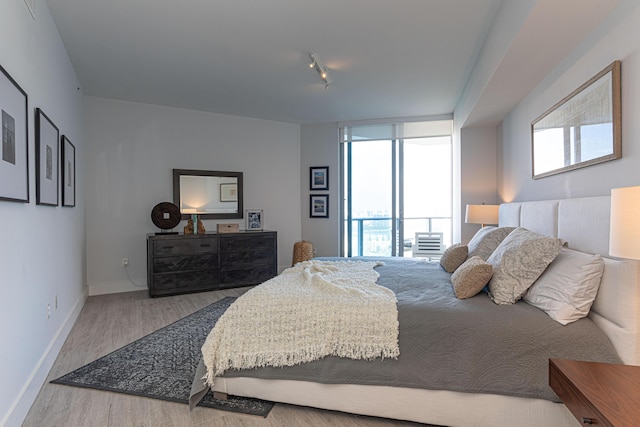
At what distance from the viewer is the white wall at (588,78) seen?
1.70 meters

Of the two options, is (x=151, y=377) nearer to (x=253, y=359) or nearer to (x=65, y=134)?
(x=253, y=359)

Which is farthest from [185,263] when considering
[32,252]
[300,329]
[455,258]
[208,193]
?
[455,258]

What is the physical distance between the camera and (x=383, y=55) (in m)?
3.36

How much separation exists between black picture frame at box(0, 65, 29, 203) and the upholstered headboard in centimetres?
279

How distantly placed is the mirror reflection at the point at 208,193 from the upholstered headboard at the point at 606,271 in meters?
4.23

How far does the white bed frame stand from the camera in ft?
4.90

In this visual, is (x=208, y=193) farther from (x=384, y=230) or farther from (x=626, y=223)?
(x=626, y=223)

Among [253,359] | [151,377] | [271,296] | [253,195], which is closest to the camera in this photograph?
[253,359]

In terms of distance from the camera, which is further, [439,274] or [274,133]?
[274,133]

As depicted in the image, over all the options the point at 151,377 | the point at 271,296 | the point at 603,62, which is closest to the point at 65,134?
the point at 151,377

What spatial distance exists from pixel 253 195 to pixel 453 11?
12.7 feet

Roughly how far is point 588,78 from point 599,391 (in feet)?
6.32

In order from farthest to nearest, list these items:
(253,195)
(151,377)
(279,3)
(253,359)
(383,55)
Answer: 1. (253,195)
2. (383,55)
3. (279,3)
4. (151,377)
5. (253,359)

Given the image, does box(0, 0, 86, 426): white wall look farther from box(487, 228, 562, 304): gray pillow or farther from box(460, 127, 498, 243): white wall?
box(460, 127, 498, 243): white wall
